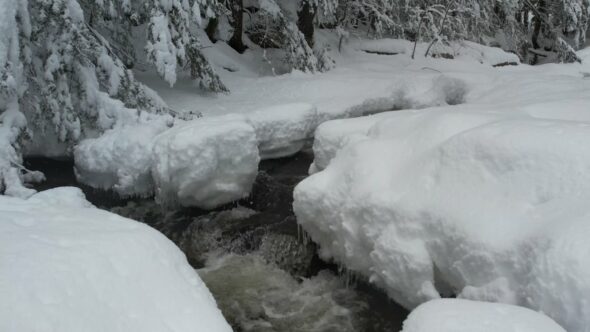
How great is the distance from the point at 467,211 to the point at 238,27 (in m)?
8.54

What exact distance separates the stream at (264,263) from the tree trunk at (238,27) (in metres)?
4.96

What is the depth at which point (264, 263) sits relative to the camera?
16.8ft

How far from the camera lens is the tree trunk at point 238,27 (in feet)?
35.5

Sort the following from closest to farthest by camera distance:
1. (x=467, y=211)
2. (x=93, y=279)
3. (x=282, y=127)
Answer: (x=93, y=279)
(x=467, y=211)
(x=282, y=127)

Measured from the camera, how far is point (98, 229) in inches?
123

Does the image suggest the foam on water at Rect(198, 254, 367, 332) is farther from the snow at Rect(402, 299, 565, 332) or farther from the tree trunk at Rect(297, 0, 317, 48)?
the tree trunk at Rect(297, 0, 317, 48)

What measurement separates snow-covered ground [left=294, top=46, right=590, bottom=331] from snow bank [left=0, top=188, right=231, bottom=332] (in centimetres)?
165

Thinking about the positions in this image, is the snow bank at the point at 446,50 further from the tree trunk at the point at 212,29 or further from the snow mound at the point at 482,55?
the tree trunk at the point at 212,29

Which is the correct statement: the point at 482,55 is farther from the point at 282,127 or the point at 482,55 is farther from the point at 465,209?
the point at 465,209

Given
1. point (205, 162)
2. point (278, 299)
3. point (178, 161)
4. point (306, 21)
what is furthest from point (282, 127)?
point (306, 21)

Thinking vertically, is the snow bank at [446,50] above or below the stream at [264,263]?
above

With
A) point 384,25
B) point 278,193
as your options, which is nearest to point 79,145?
point 278,193

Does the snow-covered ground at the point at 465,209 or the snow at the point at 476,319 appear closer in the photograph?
the snow at the point at 476,319

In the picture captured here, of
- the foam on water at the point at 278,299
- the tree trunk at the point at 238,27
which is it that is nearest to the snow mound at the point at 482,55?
the tree trunk at the point at 238,27
